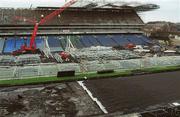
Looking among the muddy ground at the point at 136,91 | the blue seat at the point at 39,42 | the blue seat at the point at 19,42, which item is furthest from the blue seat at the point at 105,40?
the muddy ground at the point at 136,91

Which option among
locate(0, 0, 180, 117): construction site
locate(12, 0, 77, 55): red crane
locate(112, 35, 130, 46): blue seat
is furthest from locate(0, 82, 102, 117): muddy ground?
locate(112, 35, 130, 46): blue seat

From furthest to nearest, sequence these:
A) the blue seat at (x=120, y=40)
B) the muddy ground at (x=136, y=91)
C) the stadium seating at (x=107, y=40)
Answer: the blue seat at (x=120, y=40), the stadium seating at (x=107, y=40), the muddy ground at (x=136, y=91)

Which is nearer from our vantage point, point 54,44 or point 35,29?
point 35,29

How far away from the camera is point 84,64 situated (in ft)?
126

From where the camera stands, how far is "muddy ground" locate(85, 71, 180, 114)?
78.2ft

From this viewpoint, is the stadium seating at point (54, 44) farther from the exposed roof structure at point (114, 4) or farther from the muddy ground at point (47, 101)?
the muddy ground at point (47, 101)

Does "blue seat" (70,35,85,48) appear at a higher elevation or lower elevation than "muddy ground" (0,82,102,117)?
higher

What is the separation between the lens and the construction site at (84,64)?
2362 cm

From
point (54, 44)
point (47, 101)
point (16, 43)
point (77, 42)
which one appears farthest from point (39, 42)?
point (47, 101)

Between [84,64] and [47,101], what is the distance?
14.5m

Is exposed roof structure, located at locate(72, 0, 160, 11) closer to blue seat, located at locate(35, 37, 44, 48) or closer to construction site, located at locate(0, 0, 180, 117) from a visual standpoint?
construction site, located at locate(0, 0, 180, 117)

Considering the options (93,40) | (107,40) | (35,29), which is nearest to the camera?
(35,29)

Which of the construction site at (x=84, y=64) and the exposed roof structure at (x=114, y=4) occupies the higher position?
the exposed roof structure at (x=114, y=4)

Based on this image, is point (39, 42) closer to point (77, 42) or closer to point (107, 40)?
point (77, 42)
